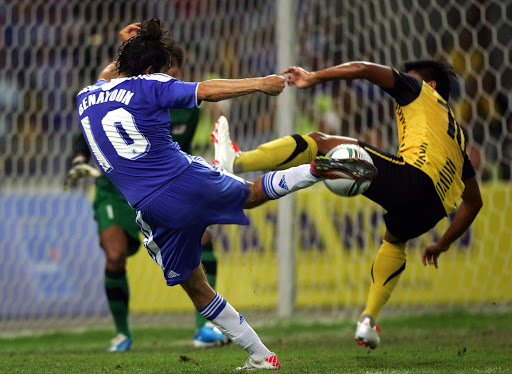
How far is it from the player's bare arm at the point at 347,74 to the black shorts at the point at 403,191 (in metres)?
0.39

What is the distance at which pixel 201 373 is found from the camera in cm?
366

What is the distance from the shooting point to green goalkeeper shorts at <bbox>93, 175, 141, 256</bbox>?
5512 mm

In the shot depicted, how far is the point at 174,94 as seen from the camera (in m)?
3.44

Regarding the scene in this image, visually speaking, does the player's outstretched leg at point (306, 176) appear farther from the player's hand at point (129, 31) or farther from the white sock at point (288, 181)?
the player's hand at point (129, 31)

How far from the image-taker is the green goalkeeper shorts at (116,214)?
18.1 feet

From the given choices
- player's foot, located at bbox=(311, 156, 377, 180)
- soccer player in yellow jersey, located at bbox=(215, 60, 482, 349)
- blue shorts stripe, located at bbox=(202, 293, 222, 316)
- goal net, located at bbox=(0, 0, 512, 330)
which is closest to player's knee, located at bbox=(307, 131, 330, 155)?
soccer player in yellow jersey, located at bbox=(215, 60, 482, 349)

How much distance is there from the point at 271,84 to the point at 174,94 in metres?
0.45

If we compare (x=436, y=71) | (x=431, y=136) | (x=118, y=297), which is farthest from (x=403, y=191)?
(x=118, y=297)

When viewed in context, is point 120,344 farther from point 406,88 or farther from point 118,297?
point 406,88

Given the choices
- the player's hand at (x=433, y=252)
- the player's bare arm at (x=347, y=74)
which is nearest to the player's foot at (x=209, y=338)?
the player's hand at (x=433, y=252)

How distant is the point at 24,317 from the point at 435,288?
4.32m

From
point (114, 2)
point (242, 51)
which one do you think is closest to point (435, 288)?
point (242, 51)

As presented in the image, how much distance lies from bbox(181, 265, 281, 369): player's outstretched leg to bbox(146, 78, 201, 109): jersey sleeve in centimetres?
84

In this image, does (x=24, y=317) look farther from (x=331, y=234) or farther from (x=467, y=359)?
(x=467, y=359)
